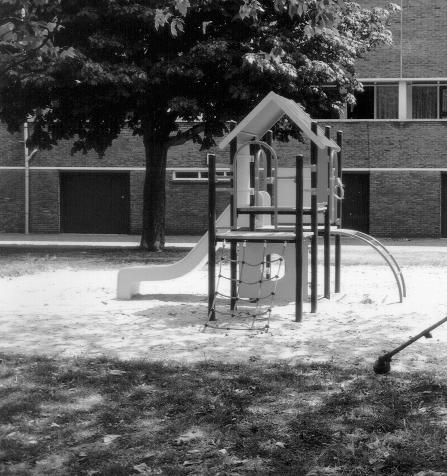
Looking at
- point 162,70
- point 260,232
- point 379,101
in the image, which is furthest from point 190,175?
point 260,232

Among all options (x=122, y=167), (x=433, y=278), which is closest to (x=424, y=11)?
(x=122, y=167)

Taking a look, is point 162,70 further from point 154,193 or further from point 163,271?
point 163,271

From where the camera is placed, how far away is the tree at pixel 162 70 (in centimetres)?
2136

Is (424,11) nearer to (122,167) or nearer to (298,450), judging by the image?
(122,167)

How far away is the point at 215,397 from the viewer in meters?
6.33

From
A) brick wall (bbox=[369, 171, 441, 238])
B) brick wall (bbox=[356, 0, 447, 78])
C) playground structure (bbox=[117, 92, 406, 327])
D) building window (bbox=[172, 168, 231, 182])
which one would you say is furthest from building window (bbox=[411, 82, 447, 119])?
playground structure (bbox=[117, 92, 406, 327])

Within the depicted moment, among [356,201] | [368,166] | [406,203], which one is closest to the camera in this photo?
[406,203]

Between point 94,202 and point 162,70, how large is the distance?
1298cm

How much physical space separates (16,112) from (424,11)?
15737 mm

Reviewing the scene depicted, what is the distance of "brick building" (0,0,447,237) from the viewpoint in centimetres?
3244

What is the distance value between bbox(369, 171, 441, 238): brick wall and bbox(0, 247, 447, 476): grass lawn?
838 inches

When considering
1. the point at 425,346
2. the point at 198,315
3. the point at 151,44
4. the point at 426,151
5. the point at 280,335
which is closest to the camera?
the point at 425,346

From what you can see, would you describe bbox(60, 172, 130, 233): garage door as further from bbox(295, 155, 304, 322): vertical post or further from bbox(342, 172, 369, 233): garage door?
bbox(295, 155, 304, 322): vertical post

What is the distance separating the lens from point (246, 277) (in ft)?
41.3
